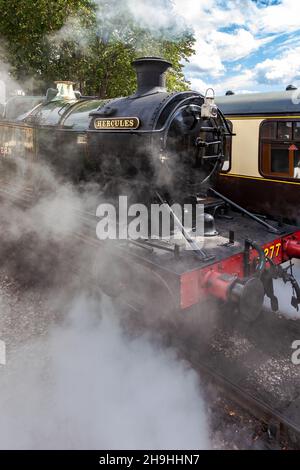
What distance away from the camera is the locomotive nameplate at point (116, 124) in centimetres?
372

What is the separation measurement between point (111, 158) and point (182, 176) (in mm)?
821

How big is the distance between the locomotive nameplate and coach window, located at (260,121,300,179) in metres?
2.84

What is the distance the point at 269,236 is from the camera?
4.13 meters

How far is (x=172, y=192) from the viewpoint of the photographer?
397 centimetres

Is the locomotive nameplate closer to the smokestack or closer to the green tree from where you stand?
the smokestack

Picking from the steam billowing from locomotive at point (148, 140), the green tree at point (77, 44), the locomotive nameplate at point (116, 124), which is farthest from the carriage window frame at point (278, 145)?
the green tree at point (77, 44)

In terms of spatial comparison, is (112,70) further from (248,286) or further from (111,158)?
Answer: (248,286)

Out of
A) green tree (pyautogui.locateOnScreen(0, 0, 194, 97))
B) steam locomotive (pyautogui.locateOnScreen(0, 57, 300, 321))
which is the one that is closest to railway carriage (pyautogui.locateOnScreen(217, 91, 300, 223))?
steam locomotive (pyautogui.locateOnScreen(0, 57, 300, 321))

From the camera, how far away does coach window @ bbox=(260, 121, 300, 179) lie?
5.45m

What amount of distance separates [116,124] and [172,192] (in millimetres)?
928

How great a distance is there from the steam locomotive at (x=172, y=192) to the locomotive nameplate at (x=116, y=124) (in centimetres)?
1

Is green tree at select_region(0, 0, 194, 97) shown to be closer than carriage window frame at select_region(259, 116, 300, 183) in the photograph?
No

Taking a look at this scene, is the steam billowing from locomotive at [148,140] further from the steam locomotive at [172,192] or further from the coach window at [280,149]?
the coach window at [280,149]

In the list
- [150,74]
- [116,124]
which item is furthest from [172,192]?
[150,74]
